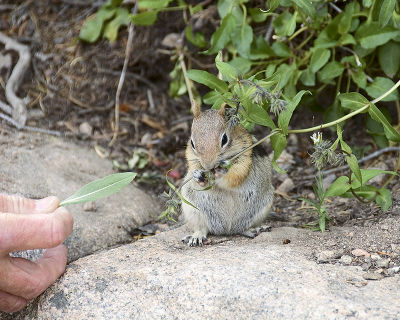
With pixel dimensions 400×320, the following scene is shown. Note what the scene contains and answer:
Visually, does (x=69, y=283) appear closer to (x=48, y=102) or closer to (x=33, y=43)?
(x=48, y=102)

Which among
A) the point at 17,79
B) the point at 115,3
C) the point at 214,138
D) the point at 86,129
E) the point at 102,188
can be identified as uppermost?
the point at 115,3

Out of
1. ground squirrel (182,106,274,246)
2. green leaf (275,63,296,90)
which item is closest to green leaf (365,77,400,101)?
green leaf (275,63,296,90)

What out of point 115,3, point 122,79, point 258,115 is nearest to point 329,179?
point 258,115

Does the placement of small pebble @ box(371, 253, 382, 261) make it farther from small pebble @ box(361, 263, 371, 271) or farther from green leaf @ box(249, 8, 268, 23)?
green leaf @ box(249, 8, 268, 23)

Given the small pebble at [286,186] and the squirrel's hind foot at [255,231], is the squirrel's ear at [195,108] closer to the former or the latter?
the squirrel's hind foot at [255,231]

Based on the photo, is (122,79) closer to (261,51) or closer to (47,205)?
(261,51)

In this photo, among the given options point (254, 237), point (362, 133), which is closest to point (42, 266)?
point (254, 237)
